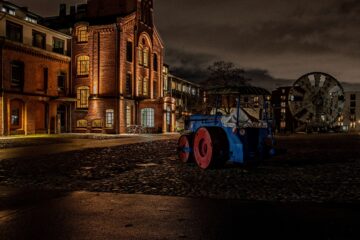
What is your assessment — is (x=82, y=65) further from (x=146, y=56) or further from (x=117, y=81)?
(x=146, y=56)

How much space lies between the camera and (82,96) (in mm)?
46750

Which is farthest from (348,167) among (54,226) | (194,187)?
(54,226)

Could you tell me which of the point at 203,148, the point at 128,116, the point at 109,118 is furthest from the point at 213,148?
the point at 128,116

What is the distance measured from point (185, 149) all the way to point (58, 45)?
36017 mm

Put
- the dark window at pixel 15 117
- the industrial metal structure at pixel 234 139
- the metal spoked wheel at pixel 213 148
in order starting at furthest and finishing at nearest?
the dark window at pixel 15 117 → the metal spoked wheel at pixel 213 148 → the industrial metal structure at pixel 234 139

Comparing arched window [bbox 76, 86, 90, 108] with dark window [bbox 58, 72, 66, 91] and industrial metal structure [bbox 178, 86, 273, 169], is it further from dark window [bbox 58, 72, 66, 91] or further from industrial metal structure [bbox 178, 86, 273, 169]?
industrial metal structure [bbox 178, 86, 273, 169]

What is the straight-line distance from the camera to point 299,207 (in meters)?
6.98

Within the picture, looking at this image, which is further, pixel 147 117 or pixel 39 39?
pixel 147 117

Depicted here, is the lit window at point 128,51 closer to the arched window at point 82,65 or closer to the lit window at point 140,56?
the lit window at point 140,56

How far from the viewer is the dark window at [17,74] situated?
126 feet

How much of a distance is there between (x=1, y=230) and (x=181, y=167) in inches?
317

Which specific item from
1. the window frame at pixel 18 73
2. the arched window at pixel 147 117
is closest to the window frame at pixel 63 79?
the window frame at pixel 18 73

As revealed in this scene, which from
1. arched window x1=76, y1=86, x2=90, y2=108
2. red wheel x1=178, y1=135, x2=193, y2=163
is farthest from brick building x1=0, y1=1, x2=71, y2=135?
red wheel x1=178, y1=135, x2=193, y2=163

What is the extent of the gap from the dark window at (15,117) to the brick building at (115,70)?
7980 millimetres
